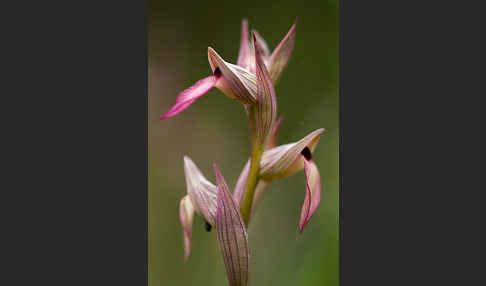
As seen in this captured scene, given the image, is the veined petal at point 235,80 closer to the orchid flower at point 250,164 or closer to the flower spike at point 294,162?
the orchid flower at point 250,164

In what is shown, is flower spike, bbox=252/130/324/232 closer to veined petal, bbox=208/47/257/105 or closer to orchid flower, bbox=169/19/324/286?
orchid flower, bbox=169/19/324/286

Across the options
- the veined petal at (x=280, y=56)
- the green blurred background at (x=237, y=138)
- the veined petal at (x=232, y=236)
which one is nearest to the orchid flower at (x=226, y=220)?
the veined petal at (x=232, y=236)

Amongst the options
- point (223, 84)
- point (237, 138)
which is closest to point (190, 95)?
point (223, 84)

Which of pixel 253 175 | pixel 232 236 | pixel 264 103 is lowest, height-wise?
pixel 232 236

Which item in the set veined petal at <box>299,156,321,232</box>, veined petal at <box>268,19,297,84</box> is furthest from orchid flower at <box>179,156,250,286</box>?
veined petal at <box>268,19,297,84</box>

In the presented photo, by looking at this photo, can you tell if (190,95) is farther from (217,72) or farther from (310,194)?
(310,194)

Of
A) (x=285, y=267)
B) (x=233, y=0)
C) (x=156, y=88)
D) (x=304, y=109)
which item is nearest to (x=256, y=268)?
(x=285, y=267)
